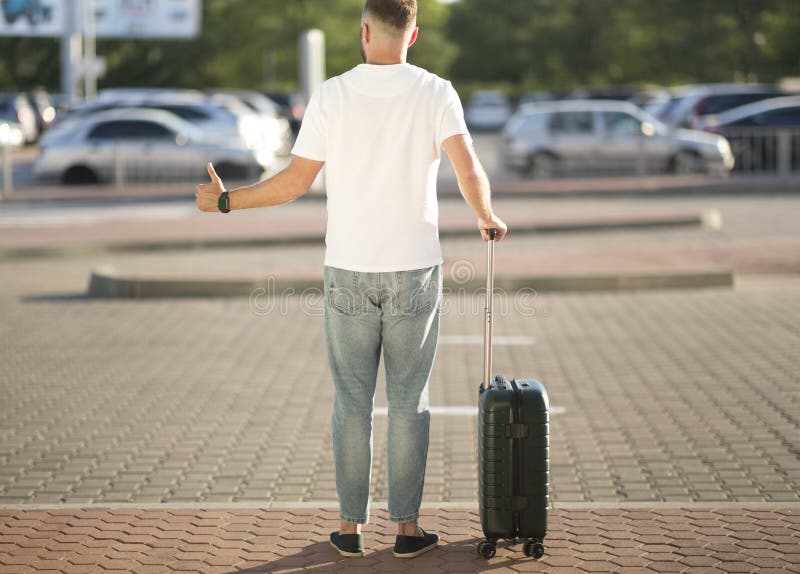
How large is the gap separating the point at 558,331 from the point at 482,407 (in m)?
5.69

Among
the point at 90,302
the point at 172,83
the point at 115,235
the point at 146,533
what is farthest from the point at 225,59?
the point at 146,533

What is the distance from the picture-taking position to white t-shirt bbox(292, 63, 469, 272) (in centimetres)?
465

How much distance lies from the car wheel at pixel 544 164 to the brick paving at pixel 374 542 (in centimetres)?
2241

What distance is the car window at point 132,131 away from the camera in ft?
88.8

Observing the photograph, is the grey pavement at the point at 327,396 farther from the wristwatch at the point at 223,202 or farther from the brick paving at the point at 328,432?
the wristwatch at the point at 223,202

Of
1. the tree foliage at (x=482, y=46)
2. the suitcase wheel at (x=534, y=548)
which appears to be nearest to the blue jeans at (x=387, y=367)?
the suitcase wheel at (x=534, y=548)

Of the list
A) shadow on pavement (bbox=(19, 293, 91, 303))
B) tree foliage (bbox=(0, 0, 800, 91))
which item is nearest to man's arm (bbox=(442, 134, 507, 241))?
shadow on pavement (bbox=(19, 293, 91, 303))

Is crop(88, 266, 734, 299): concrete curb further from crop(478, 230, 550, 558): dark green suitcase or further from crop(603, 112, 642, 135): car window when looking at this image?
crop(603, 112, 642, 135): car window

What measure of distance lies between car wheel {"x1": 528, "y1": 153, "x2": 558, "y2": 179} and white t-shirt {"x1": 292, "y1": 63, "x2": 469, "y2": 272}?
2310cm

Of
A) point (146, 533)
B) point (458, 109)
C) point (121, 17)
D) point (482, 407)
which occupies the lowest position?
point (146, 533)

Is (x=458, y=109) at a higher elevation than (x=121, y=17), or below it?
below

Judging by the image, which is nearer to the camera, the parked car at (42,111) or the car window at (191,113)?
the car window at (191,113)

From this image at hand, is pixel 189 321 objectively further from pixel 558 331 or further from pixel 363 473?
pixel 363 473

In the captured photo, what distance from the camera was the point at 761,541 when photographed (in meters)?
4.95
